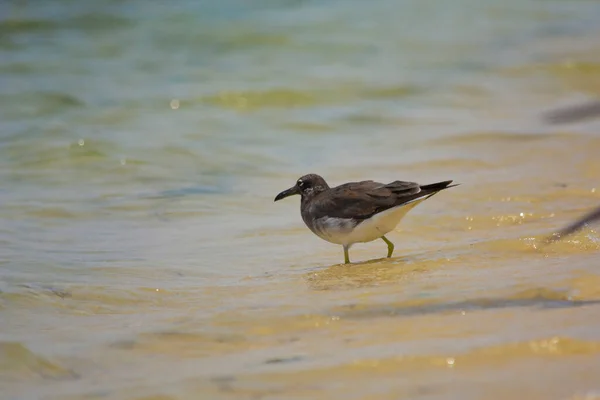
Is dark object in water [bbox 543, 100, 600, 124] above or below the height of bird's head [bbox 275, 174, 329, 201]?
above

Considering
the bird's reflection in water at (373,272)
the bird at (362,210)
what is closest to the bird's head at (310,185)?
the bird at (362,210)

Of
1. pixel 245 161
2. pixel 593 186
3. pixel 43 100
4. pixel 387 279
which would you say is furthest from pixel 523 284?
pixel 43 100

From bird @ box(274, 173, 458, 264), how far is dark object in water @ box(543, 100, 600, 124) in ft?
14.7

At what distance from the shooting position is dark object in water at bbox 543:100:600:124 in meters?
2.45

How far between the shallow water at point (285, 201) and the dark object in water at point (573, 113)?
1.62 meters

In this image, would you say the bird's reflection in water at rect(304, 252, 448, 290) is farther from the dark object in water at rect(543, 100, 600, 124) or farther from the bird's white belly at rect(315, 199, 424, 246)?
the dark object in water at rect(543, 100, 600, 124)

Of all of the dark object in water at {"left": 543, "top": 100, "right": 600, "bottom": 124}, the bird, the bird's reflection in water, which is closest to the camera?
the dark object in water at {"left": 543, "top": 100, "right": 600, "bottom": 124}

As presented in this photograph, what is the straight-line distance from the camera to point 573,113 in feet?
8.09

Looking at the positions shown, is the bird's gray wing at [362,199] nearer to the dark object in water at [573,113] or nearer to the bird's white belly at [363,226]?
the bird's white belly at [363,226]

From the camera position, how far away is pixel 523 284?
5.73m

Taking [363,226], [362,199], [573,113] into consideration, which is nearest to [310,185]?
[362,199]

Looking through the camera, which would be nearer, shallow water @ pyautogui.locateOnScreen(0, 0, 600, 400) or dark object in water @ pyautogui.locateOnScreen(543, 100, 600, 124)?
dark object in water @ pyautogui.locateOnScreen(543, 100, 600, 124)

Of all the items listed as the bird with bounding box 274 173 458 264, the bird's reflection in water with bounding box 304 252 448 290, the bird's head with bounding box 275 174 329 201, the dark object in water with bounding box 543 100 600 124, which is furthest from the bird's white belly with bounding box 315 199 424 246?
the dark object in water with bounding box 543 100 600 124

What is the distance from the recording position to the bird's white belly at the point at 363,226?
24.0ft
